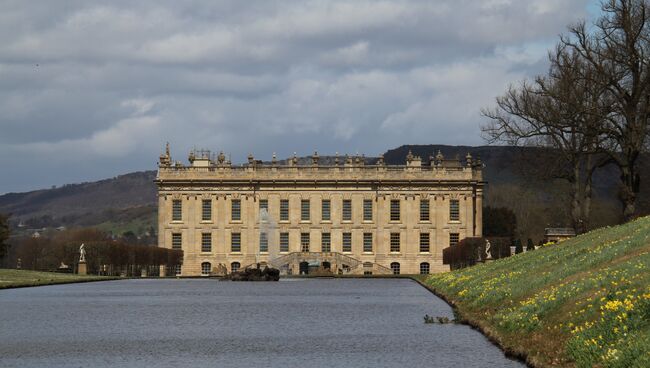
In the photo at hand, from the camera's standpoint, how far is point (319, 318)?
3312 centimetres

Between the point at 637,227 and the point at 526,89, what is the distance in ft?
102

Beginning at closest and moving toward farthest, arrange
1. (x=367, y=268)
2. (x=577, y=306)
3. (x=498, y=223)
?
(x=577, y=306)
(x=367, y=268)
(x=498, y=223)

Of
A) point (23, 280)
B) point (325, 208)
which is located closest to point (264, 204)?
point (325, 208)

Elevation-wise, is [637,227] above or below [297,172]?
below

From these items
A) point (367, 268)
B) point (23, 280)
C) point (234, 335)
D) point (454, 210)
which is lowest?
point (234, 335)

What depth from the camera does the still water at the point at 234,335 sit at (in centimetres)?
2208

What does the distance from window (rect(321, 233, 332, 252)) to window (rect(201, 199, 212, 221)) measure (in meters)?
10.3

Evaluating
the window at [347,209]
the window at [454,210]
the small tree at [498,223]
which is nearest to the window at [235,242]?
the window at [347,209]

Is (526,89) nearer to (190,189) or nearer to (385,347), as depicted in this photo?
(385,347)

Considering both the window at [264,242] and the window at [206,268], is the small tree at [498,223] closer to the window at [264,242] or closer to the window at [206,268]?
the window at [264,242]

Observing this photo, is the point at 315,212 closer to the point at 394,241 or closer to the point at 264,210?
the point at 264,210

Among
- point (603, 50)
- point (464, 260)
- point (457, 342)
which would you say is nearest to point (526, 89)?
point (603, 50)

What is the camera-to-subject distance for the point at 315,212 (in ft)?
382

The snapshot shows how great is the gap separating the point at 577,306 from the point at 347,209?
3686 inches
